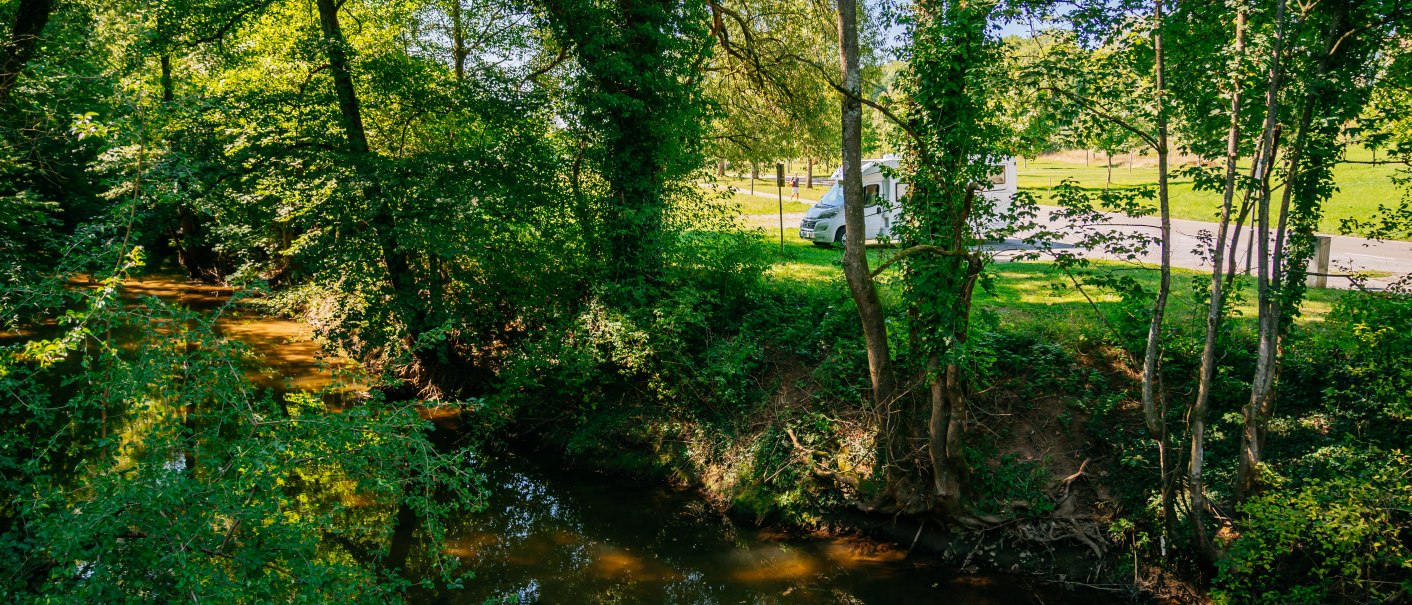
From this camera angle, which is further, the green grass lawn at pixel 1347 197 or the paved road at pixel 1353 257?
the green grass lawn at pixel 1347 197

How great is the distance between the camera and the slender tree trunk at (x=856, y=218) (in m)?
8.12

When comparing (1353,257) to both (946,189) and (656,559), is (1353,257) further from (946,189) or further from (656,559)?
(656,559)

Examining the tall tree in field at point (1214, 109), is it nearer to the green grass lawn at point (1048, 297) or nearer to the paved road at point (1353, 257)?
the green grass lawn at point (1048, 297)

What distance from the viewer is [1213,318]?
691cm

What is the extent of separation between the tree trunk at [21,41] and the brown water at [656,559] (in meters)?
3.18

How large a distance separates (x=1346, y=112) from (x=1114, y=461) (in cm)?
411

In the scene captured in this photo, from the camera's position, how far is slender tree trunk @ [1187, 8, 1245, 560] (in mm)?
6543

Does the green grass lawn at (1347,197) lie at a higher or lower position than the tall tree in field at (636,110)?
lower

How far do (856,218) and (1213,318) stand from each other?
344cm

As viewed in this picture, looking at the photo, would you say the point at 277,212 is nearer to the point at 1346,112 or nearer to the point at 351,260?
the point at 351,260

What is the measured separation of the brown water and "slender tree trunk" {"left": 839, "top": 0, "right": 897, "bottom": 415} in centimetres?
196

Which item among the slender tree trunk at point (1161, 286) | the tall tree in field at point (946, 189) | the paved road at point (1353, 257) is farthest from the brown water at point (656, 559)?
the paved road at point (1353, 257)

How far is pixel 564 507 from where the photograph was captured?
10.5 m

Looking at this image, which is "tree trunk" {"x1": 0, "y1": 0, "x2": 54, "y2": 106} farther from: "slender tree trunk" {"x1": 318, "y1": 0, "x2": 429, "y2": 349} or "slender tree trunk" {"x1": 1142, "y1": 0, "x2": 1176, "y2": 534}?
"slender tree trunk" {"x1": 1142, "y1": 0, "x2": 1176, "y2": 534}
